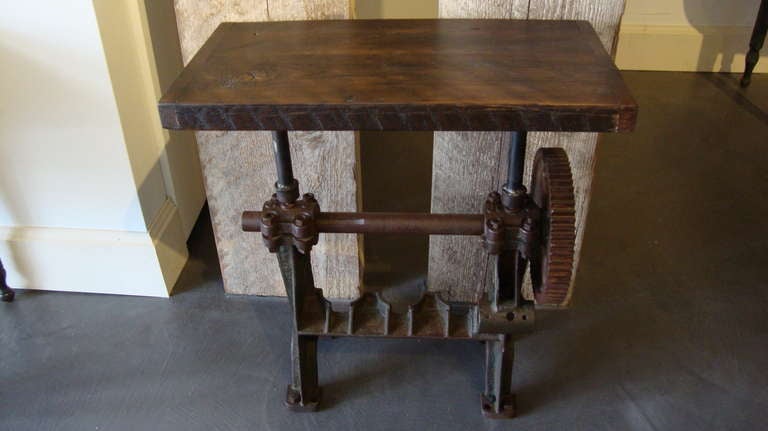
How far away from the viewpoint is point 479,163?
5.11 feet

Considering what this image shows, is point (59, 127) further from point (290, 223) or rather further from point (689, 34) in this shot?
point (689, 34)

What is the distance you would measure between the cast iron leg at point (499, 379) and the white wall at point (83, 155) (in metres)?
0.91

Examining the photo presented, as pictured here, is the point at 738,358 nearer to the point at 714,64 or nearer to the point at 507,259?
the point at 507,259

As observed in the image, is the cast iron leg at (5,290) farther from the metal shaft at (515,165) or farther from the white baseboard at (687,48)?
the white baseboard at (687,48)

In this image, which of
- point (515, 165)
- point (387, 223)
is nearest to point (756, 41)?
point (515, 165)

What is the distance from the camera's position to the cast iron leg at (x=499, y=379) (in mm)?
1417

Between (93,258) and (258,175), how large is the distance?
0.52 m

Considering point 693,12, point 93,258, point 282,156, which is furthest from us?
point 693,12

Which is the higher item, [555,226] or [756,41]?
[555,226]

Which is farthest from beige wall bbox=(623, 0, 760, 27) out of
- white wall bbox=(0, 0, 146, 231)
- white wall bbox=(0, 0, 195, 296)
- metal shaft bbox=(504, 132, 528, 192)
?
white wall bbox=(0, 0, 146, 231)

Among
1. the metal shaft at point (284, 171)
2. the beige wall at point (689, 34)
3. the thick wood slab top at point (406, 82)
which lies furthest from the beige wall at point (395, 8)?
the metal shaft at point (284, 171)

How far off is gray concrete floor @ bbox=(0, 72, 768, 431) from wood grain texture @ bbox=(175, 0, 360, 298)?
12 centimetres

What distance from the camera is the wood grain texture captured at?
1456mm

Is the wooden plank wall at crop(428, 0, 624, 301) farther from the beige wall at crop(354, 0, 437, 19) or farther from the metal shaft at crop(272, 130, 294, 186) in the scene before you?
the beige wall at crop(354, 0, 437, 19)
